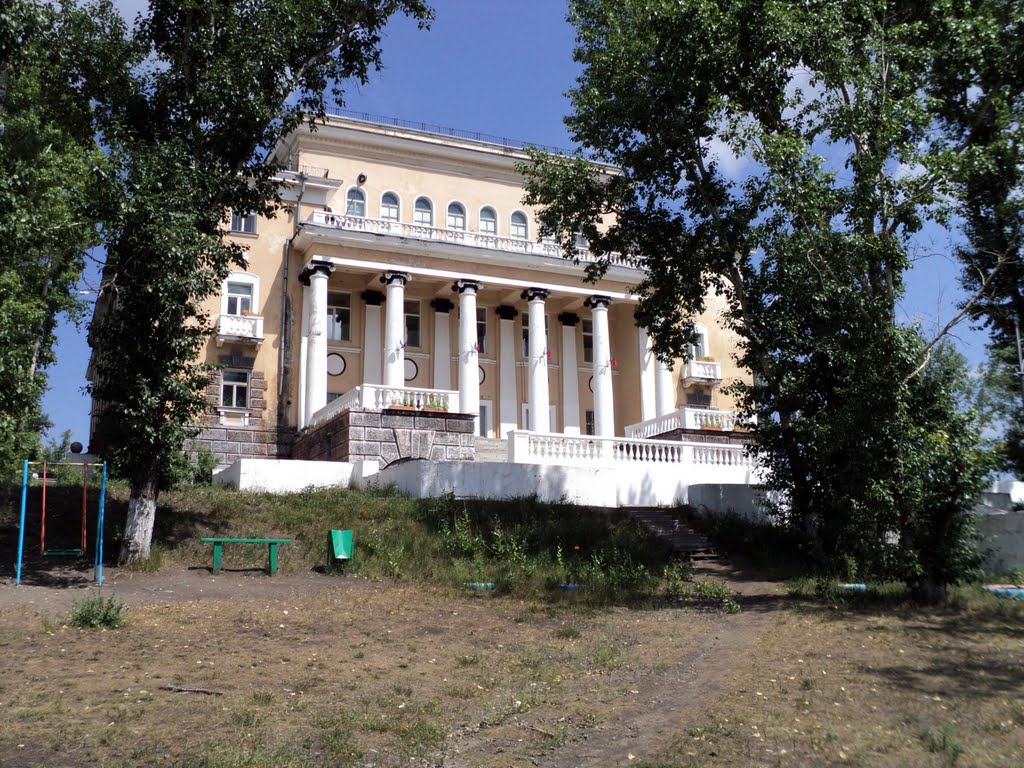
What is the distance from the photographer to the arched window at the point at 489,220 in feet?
136

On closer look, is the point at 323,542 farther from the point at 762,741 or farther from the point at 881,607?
the point at 762,741

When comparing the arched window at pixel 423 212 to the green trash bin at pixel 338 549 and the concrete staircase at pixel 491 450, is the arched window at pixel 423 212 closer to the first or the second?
the concrete staircase at pixel 491 450

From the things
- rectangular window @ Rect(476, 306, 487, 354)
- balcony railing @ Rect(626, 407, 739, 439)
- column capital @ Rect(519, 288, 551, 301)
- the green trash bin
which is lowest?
the green trash bin

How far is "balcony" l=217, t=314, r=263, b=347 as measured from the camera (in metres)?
33.5

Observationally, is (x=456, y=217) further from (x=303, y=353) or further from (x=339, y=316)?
(x=303, y=353)

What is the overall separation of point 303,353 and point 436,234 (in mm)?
7075

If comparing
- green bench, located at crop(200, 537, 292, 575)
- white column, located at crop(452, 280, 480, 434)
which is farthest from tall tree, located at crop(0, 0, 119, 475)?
white column, located at crop(452, 280, 480, 434)

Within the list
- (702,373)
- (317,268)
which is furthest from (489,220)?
(702,373)

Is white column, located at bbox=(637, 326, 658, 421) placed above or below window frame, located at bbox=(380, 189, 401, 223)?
below

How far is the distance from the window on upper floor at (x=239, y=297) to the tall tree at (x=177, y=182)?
664 inches

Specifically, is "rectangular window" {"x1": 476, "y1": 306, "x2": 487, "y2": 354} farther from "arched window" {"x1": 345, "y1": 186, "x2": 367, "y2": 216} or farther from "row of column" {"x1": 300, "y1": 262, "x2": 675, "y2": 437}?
"arched window" {"x1": 345, "y1": 186, "x2": 367, "y2": 216}

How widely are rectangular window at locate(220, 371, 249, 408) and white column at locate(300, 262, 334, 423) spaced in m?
2.34

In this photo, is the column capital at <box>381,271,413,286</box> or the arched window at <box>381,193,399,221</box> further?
the arched window at <box>381,193,399,221</box>

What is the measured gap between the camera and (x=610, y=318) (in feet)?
140
